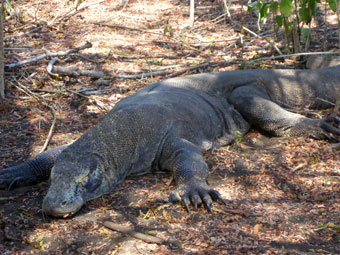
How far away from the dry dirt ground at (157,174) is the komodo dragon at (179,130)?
117 millimetres

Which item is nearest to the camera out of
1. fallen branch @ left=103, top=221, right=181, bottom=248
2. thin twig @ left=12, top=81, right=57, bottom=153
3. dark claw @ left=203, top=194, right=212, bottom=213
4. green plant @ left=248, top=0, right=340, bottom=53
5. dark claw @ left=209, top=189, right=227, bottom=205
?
fallen branch @ left=103, top=221, right=181, bottom=248

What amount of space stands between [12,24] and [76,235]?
6437 mm

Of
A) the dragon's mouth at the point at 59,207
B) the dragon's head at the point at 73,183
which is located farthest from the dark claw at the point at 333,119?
the dragon's mouth at the point at 59,207

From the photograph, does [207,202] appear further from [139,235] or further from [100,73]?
[100,73]

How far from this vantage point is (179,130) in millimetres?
Result: 4398

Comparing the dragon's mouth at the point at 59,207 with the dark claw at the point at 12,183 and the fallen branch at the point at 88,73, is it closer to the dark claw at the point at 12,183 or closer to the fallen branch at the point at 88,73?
the dark claw at the point at 12,183

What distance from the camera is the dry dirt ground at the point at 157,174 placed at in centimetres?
304

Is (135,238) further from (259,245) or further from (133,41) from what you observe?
(133,41)

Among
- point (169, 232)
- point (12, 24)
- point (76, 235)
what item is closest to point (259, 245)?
point (169, 232)

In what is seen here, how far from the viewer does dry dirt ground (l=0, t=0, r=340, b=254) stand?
9.97ft

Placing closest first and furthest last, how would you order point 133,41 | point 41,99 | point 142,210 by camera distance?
point 142,210
point 41,99
point 133,41

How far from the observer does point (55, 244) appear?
3068mm

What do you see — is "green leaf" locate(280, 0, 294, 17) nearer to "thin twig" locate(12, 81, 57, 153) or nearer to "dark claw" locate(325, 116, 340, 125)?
"dark claw" locate(325, 116, 340, 125)

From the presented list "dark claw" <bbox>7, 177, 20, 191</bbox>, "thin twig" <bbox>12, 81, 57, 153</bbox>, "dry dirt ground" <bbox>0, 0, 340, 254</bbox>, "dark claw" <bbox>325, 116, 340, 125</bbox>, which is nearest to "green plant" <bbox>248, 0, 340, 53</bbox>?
"dry dirt ground" <bbox>0, 0, 340, 254</bbox>
